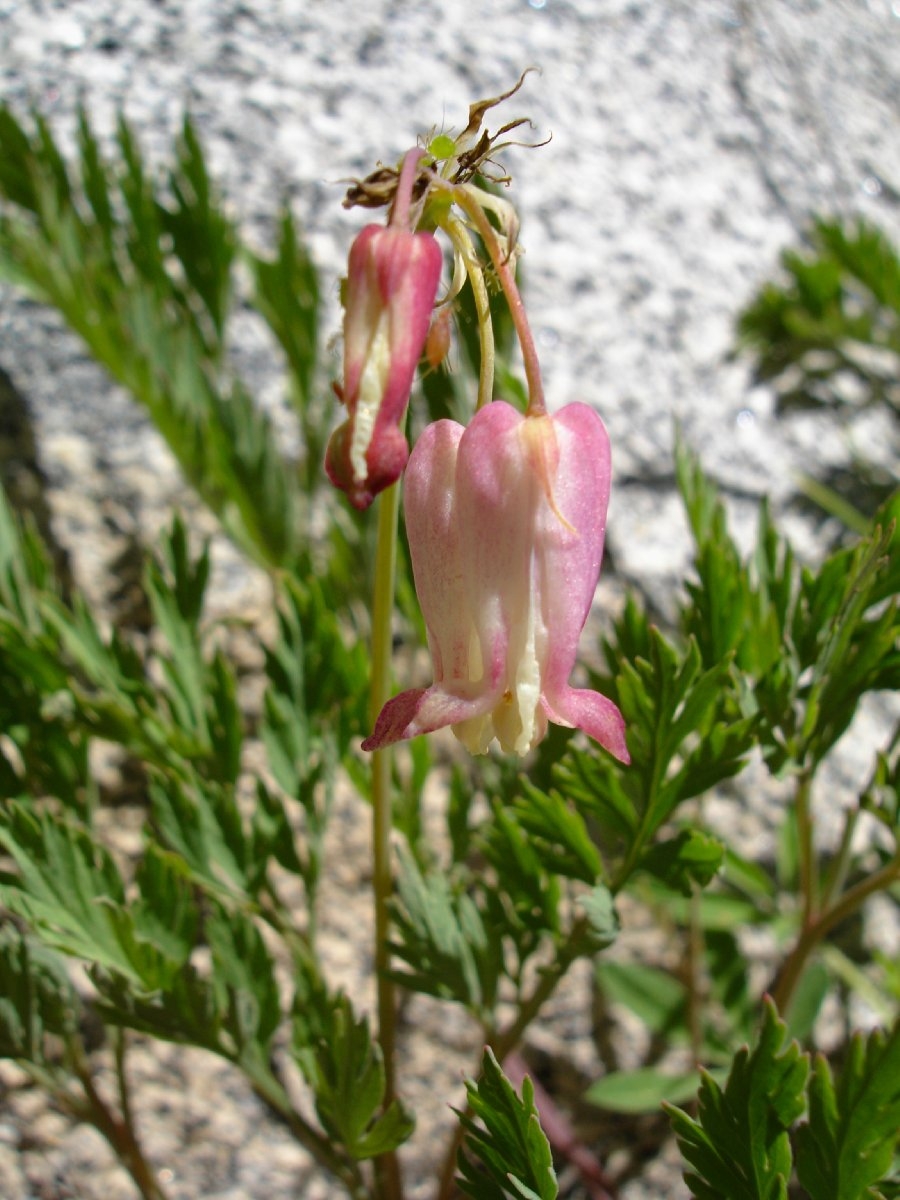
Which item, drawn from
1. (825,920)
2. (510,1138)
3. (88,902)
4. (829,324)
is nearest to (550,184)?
(829,324)

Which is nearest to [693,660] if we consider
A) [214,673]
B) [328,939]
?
[214,673]

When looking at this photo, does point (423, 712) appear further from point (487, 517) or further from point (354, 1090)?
point (354, 1090)

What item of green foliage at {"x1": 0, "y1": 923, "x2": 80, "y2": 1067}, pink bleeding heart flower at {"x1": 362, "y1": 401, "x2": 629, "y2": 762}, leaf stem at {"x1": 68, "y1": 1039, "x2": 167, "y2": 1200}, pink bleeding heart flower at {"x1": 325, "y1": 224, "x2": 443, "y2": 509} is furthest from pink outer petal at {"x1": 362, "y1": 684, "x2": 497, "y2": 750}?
leaf stem at {"x1": 68, "y1": 1039, "x2": 167, "y2": 1200}

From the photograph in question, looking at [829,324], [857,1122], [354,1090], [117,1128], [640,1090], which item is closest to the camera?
[857,1122]

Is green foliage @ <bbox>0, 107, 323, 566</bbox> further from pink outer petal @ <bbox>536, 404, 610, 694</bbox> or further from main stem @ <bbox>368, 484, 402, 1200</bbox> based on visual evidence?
pink outer petal @ <bbox>536, 404, 610, 694</bbox>

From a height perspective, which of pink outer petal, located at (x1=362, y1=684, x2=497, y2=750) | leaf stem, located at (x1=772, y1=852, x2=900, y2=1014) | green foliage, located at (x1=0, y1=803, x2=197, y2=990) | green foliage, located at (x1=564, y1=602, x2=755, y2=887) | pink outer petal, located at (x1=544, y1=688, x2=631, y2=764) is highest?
pink outer petal, located at (x1=362, y1=684, x2=497, y2=750)

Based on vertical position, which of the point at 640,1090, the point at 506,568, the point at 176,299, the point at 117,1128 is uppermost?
the point at 176,299
